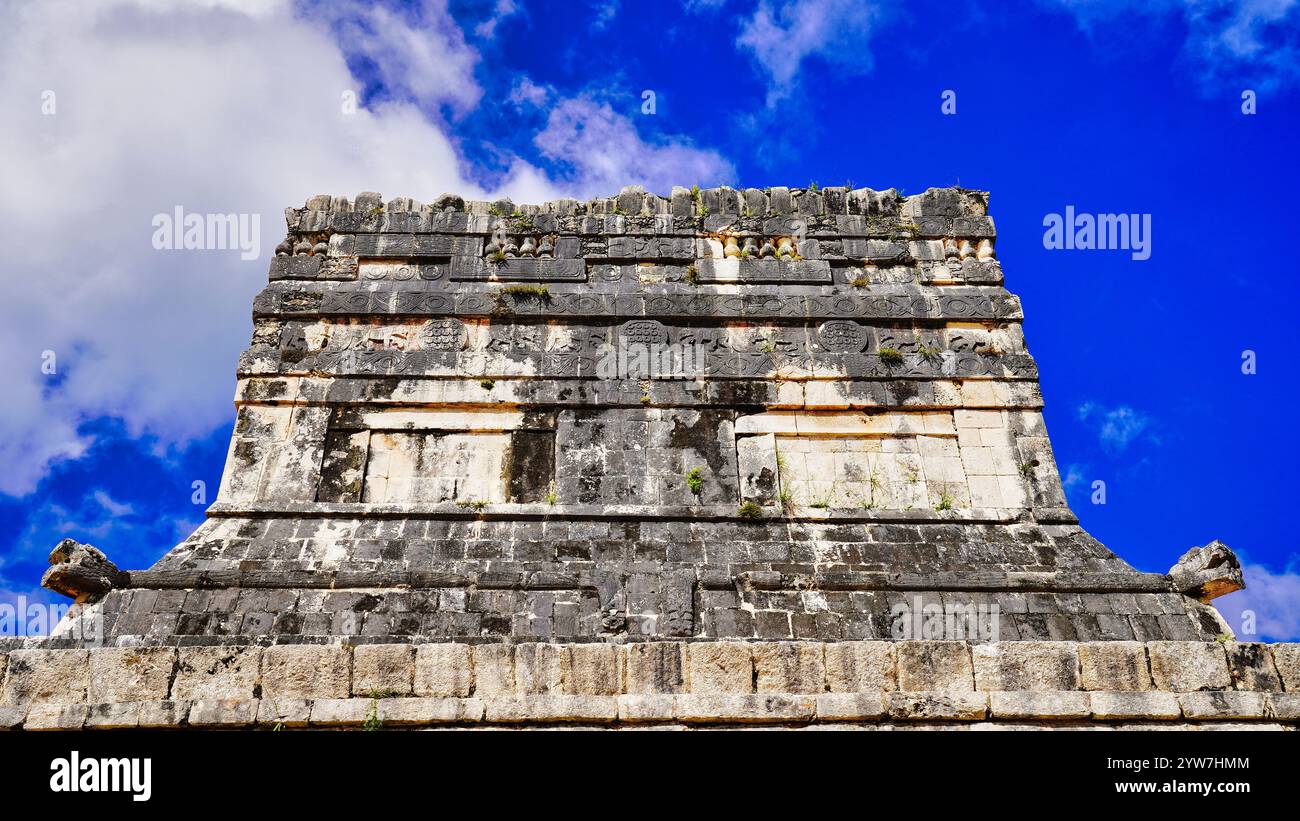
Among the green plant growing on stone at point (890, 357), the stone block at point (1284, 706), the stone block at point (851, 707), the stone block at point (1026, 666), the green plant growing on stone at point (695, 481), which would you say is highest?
the green plant growing on stone at point (890, 357)

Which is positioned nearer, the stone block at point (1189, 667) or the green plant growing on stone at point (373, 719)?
the green plant growing on stone at point (373, 719)

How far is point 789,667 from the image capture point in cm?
659

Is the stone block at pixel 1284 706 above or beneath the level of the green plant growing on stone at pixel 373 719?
beneath

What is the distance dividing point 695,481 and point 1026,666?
538 cm

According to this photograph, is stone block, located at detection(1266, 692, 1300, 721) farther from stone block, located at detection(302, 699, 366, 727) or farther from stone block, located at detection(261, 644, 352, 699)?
stone block, located at detection(261, 644, 352, 699)

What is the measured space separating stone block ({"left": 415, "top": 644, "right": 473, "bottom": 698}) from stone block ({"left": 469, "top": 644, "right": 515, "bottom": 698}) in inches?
1.8

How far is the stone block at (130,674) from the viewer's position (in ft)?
21.2

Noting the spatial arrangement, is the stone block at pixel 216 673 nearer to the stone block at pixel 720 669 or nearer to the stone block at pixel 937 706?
the stone block at pixel 720 669

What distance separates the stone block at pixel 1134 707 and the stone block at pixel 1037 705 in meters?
0.07

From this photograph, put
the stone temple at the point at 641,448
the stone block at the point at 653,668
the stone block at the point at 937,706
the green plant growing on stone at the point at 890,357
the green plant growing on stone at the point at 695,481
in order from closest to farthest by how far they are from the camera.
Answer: the stone block at the point at 937,706 < the stone block at the point at 653,668 < the stone temple at the point at 641,448 < the green plant growing on stone at the point at 695,481 < the green plant growing on stone at the point at 890,357

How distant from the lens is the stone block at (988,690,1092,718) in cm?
646

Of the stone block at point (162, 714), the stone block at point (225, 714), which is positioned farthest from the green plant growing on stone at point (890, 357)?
the stone block at point (162, 714)
